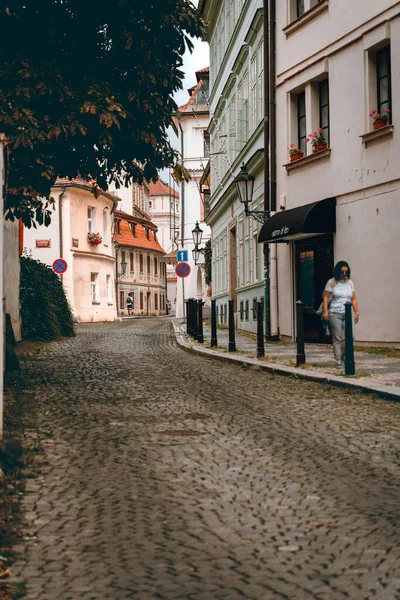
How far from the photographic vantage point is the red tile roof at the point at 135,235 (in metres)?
68.4

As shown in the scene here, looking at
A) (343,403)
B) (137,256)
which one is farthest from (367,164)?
(137,256)

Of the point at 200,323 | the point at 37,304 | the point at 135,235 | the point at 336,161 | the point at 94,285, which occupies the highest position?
the point at 135,235

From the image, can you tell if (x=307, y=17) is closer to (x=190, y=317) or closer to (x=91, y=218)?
(x=190, y=317)

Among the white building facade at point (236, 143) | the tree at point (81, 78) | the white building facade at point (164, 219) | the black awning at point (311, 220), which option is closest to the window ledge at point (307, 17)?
the white building facade at point (236, 143)

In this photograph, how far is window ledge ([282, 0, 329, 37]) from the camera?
17938mm

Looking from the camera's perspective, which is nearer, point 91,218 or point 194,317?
point 194,317

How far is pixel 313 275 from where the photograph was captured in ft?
61.0

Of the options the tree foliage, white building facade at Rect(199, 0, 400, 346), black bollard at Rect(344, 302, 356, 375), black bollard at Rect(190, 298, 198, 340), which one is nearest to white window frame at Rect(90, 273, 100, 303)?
the tree foliage

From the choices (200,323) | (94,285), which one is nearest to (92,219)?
(94,285)

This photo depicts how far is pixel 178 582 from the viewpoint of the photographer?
349cm

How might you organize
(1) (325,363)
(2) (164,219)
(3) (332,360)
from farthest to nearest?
(2) (164,219) → (3) (332,360) → (1) (325,363)

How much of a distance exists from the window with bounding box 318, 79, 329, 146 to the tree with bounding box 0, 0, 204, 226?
304 inches

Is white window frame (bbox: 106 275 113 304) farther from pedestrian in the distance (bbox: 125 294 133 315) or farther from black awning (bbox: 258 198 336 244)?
black awning (bbox: 258 198 336 244)

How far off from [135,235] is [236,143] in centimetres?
4546
